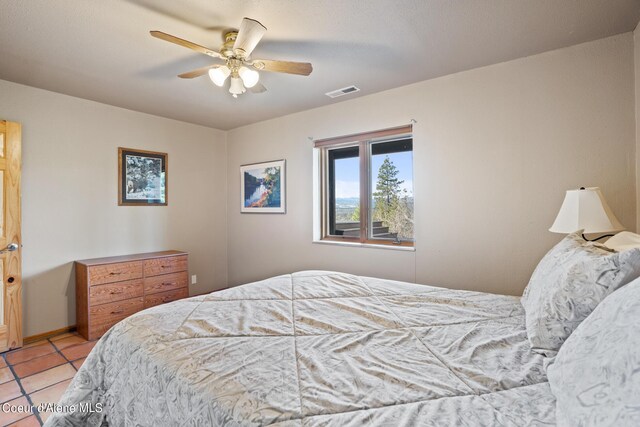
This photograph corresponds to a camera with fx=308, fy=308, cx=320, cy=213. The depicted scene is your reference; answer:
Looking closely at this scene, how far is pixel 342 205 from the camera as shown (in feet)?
12.3

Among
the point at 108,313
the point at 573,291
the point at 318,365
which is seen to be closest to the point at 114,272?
the point at 108,313

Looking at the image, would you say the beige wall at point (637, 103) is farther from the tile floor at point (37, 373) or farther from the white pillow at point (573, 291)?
the tile floor at point (37, 373)

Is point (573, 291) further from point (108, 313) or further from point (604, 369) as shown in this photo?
point (108, 313)

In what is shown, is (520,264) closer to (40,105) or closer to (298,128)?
(298,128)

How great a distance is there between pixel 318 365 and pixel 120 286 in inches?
118

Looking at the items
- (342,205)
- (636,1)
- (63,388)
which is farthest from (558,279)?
(63,388)

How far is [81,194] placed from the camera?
3346mm

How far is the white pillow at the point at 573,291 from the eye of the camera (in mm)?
977

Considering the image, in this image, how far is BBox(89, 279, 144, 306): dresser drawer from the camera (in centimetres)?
305

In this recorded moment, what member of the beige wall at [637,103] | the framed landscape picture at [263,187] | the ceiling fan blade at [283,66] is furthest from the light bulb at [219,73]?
the beige wall at [637,103]

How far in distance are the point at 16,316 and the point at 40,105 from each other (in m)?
2.03

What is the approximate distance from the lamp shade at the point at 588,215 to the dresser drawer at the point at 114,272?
3811 millimetres

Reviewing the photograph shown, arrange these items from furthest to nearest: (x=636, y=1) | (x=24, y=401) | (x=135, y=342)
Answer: (x=24, y=401) < (x=636, y=1) < (x=135, y=342)

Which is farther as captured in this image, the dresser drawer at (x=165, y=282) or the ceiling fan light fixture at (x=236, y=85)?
the dresser drawer at (x=165, y=282)
